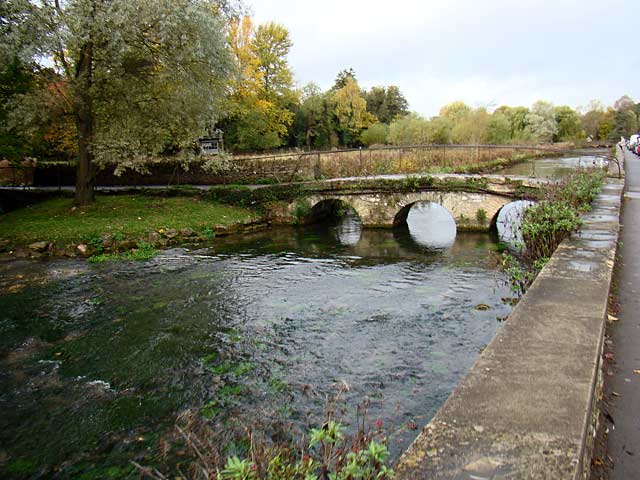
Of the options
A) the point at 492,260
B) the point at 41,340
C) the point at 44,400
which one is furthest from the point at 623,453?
the point at 492,260

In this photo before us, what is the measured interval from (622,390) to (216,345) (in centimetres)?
608

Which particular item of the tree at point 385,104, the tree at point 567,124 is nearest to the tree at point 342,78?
the tree at point 385,104

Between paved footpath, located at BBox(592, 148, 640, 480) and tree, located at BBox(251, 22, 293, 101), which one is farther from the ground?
tree, located at BBox(251, 22, 293, 101)

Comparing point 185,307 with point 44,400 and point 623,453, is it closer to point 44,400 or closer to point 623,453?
point 44,400

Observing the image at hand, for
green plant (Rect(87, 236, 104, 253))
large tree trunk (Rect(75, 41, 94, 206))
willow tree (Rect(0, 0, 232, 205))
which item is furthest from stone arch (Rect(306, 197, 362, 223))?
large tree trunk (Rect(75, 41, 94, 206))

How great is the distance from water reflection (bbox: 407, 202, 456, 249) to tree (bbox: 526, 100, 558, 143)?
48840mm

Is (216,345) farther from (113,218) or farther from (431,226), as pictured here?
(431,226)

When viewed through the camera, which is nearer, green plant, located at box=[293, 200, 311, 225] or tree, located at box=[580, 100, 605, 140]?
green plant, located at box=[293, 200, 311, 225]

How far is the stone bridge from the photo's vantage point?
18500 millimetres

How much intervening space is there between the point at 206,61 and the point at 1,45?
6.06 meters

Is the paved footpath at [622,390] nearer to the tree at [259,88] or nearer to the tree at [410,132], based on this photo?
the tree at [259,88]

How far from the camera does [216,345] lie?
8.19 m

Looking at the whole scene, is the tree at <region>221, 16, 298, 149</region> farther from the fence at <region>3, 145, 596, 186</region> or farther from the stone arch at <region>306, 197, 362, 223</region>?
the stone arch at <region>306, 197, 362, 223</region>

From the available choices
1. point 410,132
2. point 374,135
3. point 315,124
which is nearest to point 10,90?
point 410,132
